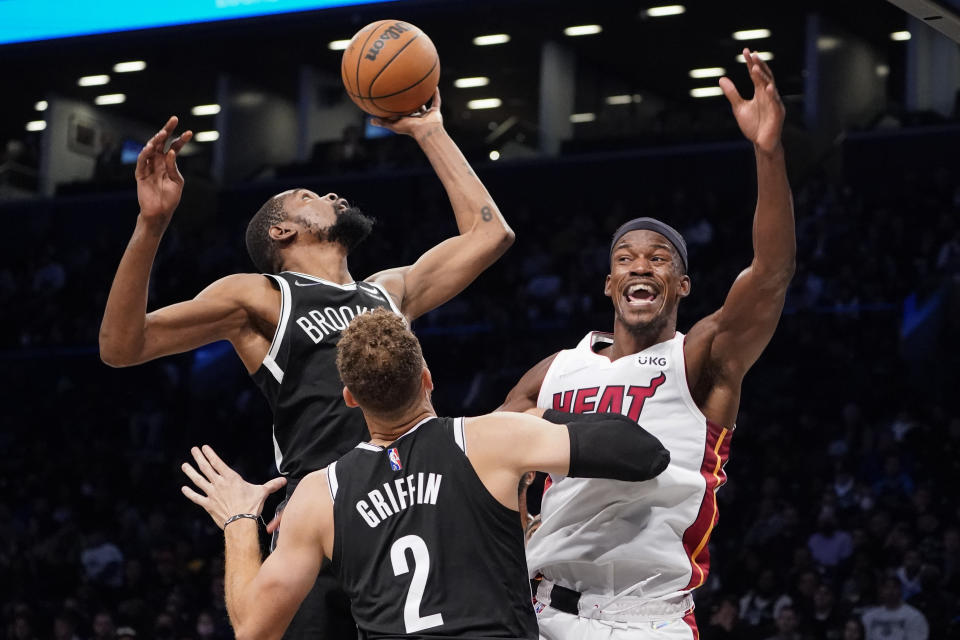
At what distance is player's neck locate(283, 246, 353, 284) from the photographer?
5008mm

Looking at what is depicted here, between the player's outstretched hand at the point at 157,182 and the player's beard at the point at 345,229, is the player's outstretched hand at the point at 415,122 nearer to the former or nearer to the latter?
the player's beard at the point at 345,229

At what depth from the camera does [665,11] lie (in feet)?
68.3

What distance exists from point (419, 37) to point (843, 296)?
9594mm

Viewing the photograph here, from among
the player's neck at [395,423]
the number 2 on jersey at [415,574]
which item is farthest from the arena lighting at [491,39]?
the number 2 on jersey at [415,574]

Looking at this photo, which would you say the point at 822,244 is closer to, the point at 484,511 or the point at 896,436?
the point at 896,436

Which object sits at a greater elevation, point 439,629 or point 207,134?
point 439,629

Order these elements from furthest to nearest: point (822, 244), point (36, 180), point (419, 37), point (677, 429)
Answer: point (36, 180) → point (822, 244) → point (419, 37) → point (677, 429)

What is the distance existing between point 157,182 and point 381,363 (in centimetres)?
113

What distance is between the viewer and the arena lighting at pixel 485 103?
25578 mm

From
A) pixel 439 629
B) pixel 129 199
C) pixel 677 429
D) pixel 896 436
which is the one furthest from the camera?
pixel 129 199

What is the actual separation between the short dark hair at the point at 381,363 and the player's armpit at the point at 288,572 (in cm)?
29

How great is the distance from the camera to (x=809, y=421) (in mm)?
12969

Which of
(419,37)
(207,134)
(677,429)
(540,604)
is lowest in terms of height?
(207,134)

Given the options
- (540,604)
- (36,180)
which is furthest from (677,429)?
(36,180)
